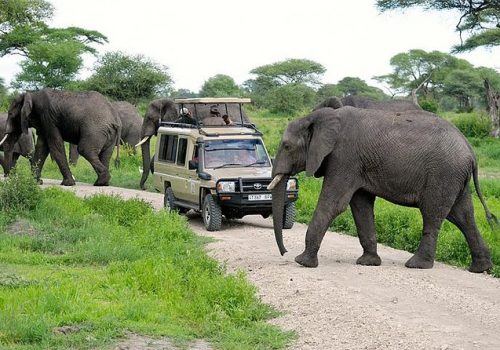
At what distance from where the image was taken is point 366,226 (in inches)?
448

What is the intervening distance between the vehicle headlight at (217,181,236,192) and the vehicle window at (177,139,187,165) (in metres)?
1.53

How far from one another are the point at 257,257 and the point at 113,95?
33298 millimetres

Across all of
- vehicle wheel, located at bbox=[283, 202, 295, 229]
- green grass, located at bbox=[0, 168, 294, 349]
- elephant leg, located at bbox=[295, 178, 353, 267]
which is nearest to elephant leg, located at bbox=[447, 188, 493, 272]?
elephant leg, located at bbox=[295, 178, 353, 267]

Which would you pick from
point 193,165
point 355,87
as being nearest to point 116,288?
point 193,165

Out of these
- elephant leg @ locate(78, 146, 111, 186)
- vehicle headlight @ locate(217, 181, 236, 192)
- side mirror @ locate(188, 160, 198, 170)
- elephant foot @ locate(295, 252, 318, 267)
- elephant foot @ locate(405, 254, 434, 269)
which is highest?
side mirror @ locate(188, 160, 198, 170)

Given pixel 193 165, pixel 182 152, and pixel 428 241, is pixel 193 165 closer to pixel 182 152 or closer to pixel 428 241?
pixel 182 152

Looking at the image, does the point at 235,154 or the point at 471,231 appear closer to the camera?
the point at 471,231

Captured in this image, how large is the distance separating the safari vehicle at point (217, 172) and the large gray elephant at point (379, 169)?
285cm

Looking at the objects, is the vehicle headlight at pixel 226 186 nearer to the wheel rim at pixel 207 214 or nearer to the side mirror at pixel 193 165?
the wheel rim at pixel 207 214

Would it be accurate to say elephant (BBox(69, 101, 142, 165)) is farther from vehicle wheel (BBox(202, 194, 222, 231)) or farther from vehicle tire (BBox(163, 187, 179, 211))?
vehicle wheel (BBox(202, 194, 222, 231))

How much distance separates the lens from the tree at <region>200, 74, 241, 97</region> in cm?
5975

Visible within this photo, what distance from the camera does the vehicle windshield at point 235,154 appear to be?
49.4ft

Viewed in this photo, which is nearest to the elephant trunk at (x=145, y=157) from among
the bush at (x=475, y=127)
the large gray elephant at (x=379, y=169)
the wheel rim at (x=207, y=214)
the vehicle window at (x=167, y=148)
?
the vehicle window at (x=167, y=148)

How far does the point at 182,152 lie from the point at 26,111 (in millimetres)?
6088
